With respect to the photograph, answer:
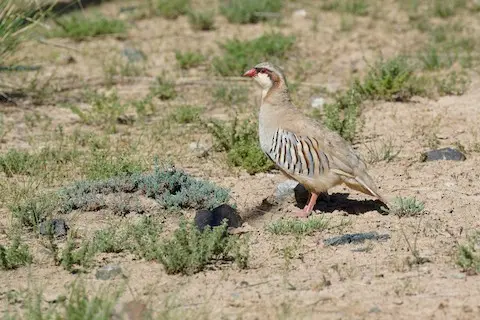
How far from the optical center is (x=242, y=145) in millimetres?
8195

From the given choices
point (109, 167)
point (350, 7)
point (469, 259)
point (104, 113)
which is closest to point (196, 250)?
point (469, 259)

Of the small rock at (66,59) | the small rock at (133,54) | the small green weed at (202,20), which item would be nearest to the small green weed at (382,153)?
the small rock at (133,54)

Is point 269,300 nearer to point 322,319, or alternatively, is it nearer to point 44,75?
point 322,319

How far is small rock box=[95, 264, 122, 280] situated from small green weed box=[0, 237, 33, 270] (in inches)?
19.4

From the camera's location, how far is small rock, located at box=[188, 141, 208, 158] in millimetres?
8559

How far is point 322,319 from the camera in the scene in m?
5.03

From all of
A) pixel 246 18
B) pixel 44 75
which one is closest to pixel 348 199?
pixel 44 75

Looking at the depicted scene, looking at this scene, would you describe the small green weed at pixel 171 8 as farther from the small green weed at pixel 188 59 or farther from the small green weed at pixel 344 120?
the small green weed at pixel 344 120

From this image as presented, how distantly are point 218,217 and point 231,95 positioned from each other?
3.74 m

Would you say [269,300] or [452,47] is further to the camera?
[452,47]

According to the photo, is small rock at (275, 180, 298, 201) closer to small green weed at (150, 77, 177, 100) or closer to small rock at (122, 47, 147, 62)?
small green weed at (150, 77, 177, 100)

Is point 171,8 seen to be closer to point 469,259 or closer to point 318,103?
point 318,103

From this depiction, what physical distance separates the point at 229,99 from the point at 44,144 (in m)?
2.23

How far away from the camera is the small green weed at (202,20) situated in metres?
12.8
